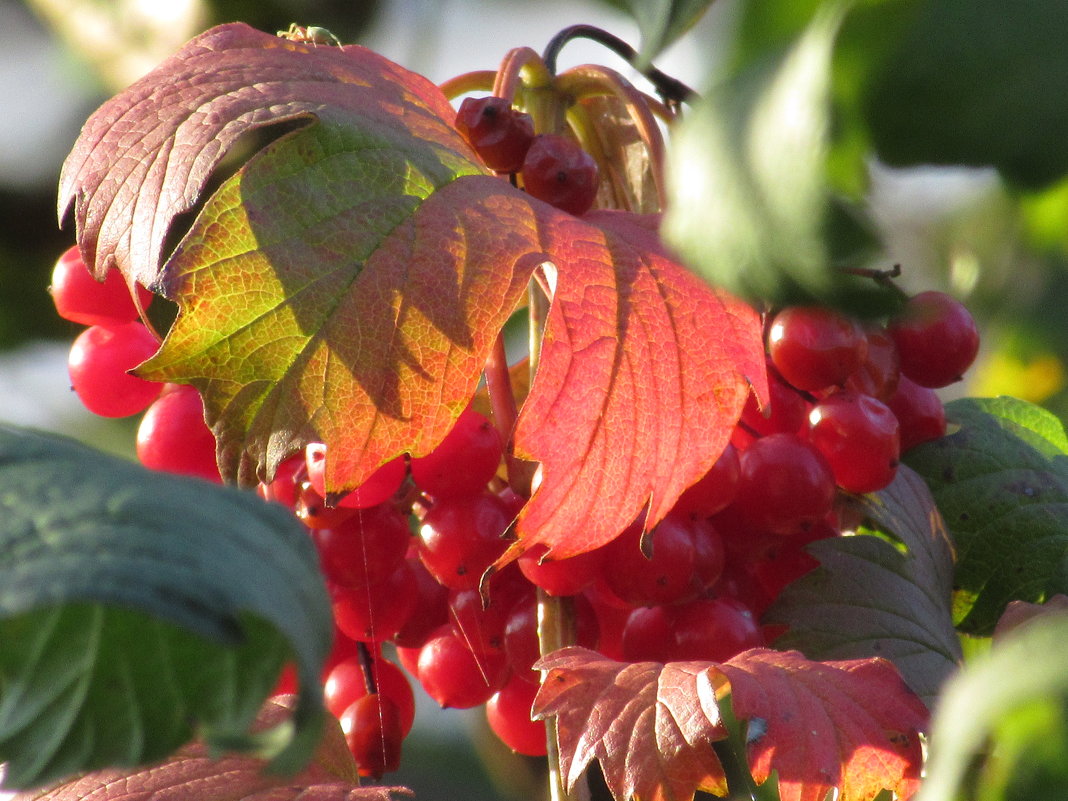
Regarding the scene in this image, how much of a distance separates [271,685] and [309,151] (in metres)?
0.19

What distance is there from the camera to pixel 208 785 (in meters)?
0.34

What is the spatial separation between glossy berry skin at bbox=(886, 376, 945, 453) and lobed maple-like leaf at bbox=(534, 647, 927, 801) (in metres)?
0.15

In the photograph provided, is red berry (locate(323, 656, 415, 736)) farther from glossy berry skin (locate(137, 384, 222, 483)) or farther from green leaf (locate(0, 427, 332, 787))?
green leaf (locate(0, 427, 332, 787))

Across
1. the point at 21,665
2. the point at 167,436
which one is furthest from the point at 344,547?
the point at 21,665

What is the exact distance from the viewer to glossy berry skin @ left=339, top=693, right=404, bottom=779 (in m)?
0.44

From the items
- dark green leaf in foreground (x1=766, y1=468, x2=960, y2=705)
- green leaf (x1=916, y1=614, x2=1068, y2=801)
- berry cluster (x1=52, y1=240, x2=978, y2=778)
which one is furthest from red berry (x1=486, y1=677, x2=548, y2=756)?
green leaf (x1=916, y1=614, x2=1068, y2=801)

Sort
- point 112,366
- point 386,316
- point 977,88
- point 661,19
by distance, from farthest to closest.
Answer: point 112,366 < point 386,316 < point 661,19 < point 977,88

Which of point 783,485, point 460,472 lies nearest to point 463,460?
point 460,472

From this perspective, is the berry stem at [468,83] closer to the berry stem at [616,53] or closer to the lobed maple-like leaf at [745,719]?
the berry stem at [616,53]

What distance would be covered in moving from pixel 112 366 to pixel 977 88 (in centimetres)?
40

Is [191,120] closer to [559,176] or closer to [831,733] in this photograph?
[559,176]

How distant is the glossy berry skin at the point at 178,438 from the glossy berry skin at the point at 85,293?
0.15 ft

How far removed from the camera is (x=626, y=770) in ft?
1.07

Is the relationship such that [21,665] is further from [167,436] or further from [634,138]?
[634,138]
